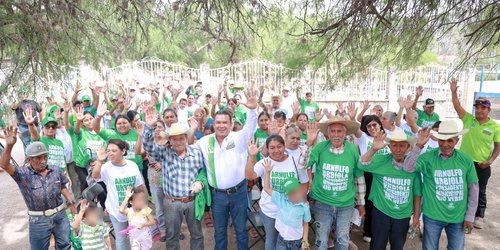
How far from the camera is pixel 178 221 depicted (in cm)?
370

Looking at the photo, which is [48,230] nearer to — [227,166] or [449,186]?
[227,166]

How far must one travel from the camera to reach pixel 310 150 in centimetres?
347

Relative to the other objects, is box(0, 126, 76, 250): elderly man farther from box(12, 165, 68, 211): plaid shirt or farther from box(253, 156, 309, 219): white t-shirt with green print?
box(253, 156, 309, 219): white t-shirt with green print

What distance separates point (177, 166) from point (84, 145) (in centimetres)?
207

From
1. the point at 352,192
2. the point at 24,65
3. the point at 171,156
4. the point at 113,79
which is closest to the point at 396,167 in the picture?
the point at 352,192

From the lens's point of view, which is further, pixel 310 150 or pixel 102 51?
pixel 102 51

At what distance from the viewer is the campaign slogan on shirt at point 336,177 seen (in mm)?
3367

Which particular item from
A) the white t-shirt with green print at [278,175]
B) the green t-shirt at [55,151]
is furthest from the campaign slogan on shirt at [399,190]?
the green t-shirt at [55,151]

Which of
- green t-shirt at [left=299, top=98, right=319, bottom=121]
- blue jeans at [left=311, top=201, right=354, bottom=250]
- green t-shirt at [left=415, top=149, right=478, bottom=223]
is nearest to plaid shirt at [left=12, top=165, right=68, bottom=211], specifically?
blue jeans at [left=311, top=201, right=354, bottom=250]

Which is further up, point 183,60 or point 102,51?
point 183,60

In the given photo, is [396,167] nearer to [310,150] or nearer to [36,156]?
[310,150]

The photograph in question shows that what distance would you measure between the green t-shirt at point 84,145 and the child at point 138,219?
5.34 feet

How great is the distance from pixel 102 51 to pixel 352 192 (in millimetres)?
4000

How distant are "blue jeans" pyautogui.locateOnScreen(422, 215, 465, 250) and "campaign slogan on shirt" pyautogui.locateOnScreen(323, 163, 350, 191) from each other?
0.85m
